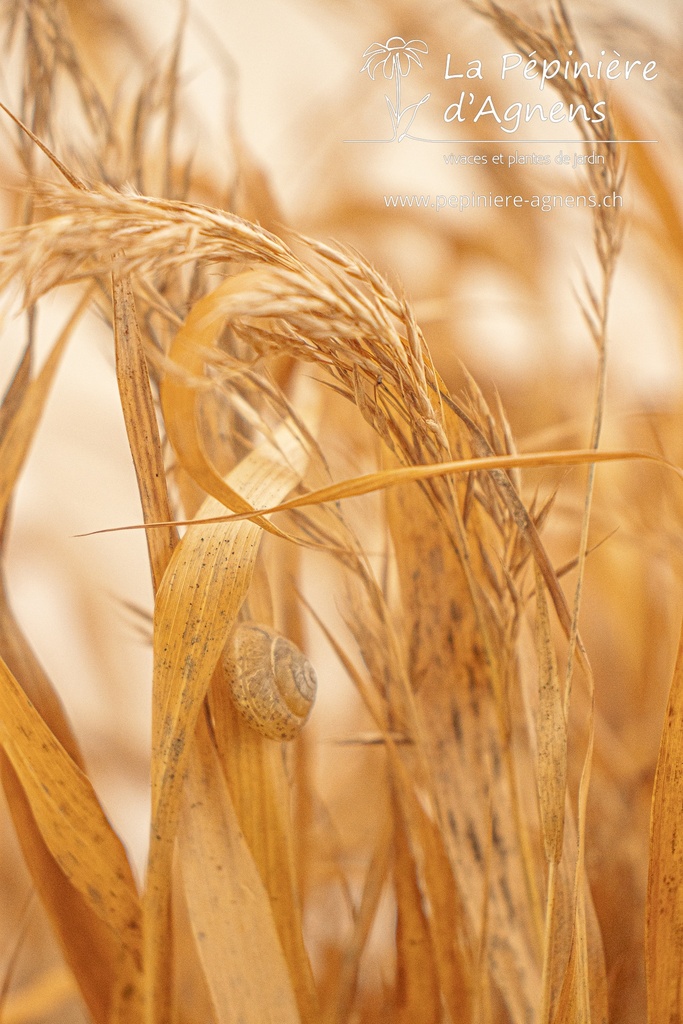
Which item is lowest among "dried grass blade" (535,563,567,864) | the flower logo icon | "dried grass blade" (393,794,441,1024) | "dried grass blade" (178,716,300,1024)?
"dried grass blade" (393,794,441,1024)

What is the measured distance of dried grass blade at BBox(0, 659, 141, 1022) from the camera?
322mm

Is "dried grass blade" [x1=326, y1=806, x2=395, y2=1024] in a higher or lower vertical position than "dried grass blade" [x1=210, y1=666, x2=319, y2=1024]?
lower

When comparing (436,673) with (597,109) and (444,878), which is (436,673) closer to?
(444,878)

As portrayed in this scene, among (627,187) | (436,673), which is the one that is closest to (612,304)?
(627,187)

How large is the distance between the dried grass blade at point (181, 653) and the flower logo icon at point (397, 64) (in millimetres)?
310

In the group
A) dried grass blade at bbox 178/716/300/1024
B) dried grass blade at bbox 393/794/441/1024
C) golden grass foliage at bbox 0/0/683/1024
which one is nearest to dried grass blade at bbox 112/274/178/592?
golden grass foliage at bbox 0/0/683/1024

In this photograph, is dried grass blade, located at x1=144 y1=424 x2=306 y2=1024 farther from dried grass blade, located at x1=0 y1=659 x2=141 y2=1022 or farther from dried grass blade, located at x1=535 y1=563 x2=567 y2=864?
dried grass blade, located at x1=535 y1=563 x2=567 y2=864

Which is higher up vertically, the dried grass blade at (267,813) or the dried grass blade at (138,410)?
the dried grass blade at (138,410)

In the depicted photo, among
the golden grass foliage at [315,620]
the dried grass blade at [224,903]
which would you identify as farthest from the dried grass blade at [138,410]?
the dried grass blade at [224,903]

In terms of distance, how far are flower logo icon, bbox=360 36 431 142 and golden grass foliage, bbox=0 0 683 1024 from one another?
2 cm

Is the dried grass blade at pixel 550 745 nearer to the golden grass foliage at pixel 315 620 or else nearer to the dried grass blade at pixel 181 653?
the golden grass foliage at pixel 315 620

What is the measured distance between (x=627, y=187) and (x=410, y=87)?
7.8 inches

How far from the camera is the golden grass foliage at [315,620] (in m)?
0.28

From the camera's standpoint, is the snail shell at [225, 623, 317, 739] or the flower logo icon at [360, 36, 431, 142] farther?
the flower logo icon at [360, 36, 431, 142]
